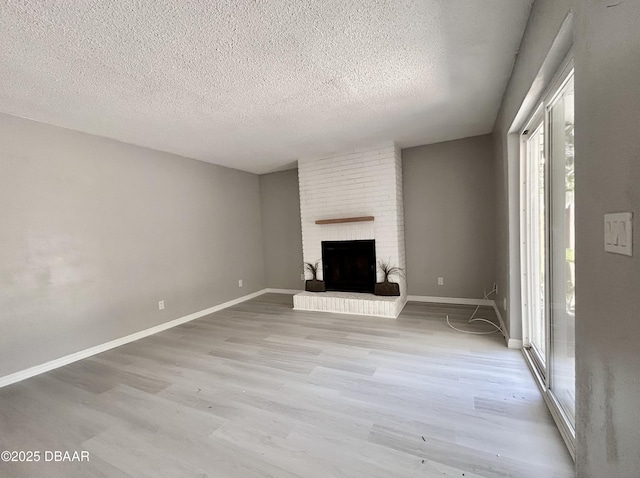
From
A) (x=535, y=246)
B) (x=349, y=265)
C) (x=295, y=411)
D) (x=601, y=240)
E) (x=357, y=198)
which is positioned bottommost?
(x=295, y=411)

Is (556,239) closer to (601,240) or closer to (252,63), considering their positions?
(601,240)

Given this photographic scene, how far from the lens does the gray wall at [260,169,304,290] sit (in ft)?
17.1

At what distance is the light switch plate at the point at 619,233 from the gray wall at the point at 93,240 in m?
4.00

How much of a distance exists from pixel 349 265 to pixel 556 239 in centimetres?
283

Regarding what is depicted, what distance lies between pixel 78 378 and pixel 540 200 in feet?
13.9

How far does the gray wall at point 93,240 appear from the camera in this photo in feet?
7.95

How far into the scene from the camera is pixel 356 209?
4137 mm

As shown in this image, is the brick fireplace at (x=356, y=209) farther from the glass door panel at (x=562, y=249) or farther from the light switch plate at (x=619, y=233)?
the light switch plate at (x=619, y=233)

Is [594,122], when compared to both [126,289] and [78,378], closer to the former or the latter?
[78,378]

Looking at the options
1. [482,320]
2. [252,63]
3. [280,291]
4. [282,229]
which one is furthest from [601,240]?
[280,291]

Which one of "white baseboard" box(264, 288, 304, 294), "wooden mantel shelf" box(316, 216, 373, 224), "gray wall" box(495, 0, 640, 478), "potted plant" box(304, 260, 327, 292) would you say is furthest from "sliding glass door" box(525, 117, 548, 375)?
"white baseboard" box(264, 288, 304, 294)

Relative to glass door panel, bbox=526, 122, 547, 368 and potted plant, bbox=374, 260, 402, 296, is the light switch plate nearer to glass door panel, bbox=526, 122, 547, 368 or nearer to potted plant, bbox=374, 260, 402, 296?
glass door panel, bbox=526, 122, 547, 368

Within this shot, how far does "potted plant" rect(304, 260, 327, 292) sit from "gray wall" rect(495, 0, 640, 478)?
11.3 ft

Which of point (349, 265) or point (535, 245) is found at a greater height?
point (535, 245)
